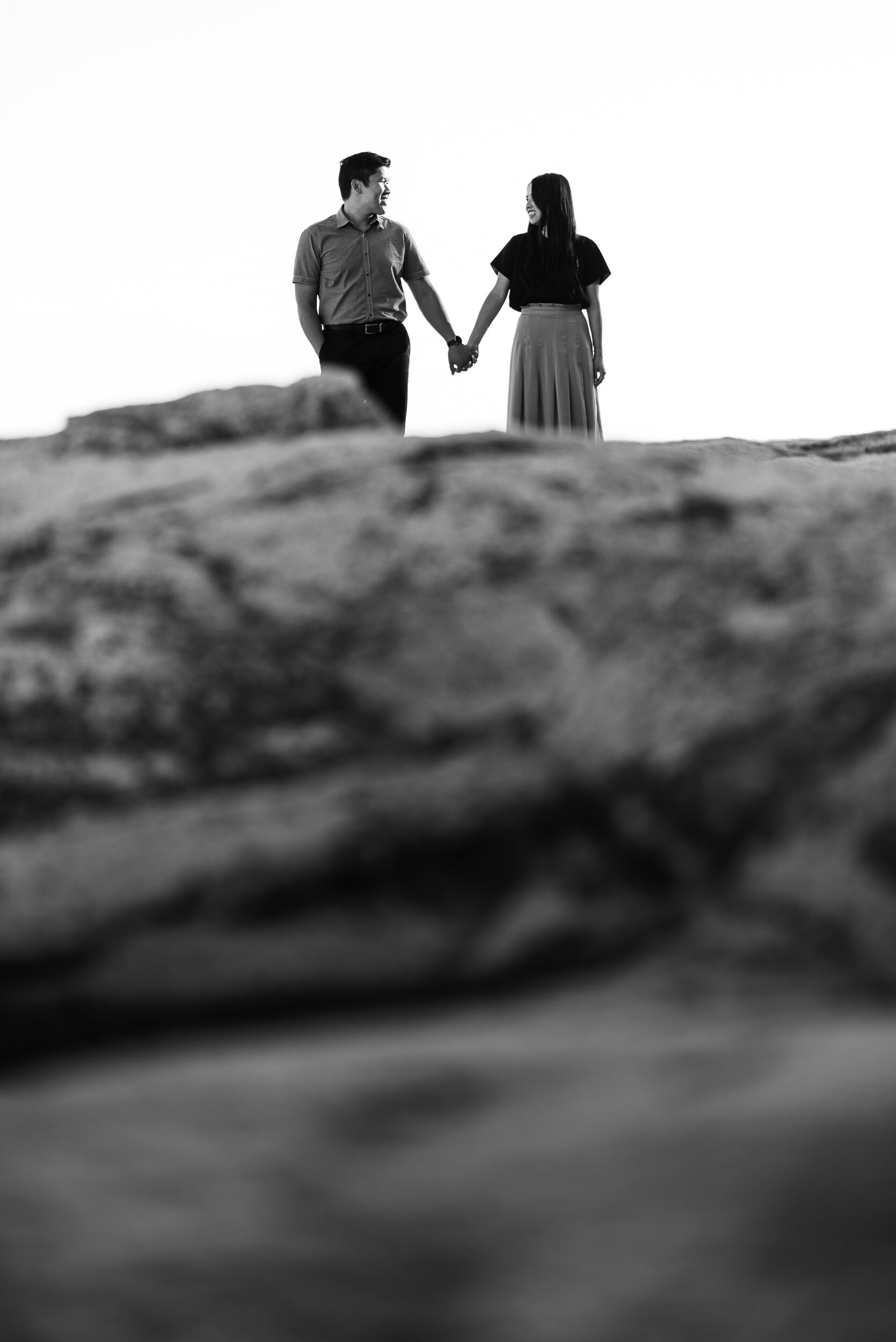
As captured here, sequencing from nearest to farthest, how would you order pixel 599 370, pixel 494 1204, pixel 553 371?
pixel 494 1204, pixel 553 371, pixel 599 370

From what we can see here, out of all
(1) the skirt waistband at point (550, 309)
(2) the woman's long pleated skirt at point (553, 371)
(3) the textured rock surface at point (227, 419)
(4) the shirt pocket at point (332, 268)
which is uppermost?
(4) the shirt pocket at point (332, 268)

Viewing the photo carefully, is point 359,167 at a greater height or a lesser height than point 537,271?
greater

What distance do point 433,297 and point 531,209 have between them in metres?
0.50

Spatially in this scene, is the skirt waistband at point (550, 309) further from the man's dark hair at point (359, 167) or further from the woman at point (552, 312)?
the man's dark hair at point (359, 167)

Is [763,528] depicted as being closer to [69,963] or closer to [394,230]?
[69,963]

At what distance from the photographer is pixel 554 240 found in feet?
16.3

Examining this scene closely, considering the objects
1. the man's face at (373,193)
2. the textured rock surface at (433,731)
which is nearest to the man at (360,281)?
the man's face at (373,193)

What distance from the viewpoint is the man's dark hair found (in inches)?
195

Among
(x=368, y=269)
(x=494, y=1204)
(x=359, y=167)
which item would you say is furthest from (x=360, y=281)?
(x=494, y=1204)

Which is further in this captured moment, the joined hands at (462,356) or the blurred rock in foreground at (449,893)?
the joined hands at (462,356)

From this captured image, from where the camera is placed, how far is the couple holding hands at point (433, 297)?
4969 mm

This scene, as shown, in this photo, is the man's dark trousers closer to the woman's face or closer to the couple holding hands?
the couple holding hands

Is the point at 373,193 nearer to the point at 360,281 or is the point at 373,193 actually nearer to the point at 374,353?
the point at 360,281

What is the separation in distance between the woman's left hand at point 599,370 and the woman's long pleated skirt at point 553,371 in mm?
22
